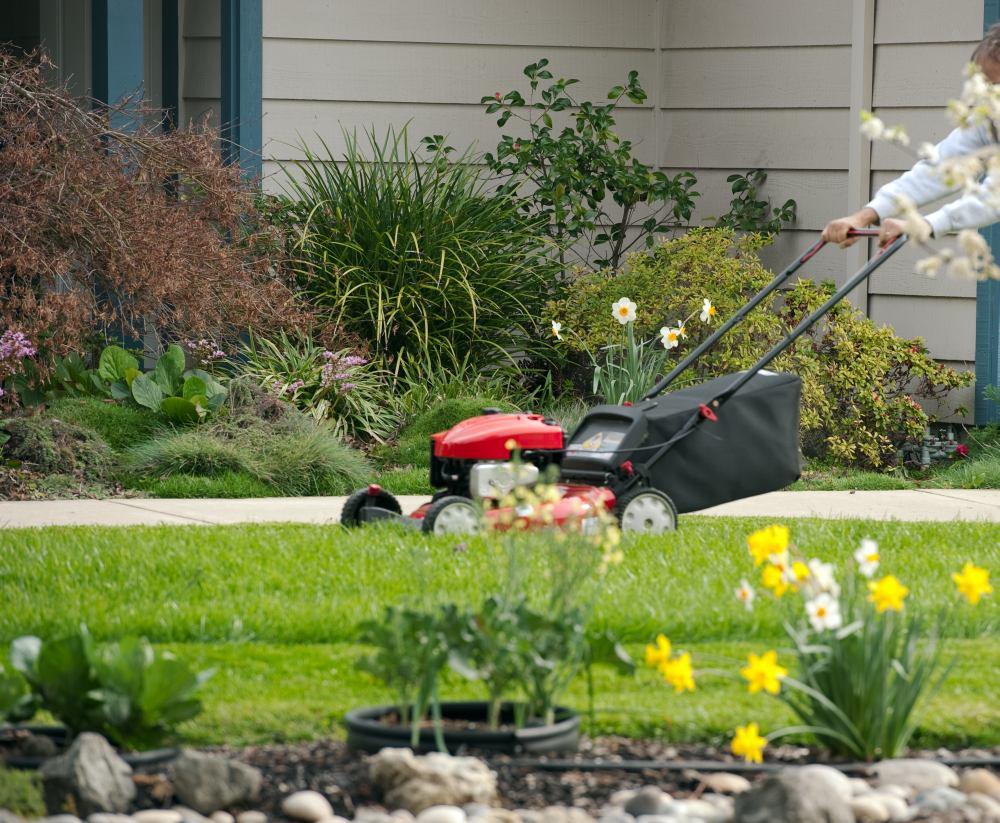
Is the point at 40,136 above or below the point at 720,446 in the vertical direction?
above

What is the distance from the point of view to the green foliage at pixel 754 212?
29.3 feet

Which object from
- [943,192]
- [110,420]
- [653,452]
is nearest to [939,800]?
[943,192]

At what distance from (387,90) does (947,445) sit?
12.7 feet

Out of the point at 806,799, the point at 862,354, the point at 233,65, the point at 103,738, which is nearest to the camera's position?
the point at 806,799

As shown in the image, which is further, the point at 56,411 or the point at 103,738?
the point at 56,411

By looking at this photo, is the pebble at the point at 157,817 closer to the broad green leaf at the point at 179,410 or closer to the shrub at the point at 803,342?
the broad green leaf at the point at 179,410

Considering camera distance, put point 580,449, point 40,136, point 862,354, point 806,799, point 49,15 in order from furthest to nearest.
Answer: point 49,15
point 862,354
point 40,136
point 580,449
point 806,799

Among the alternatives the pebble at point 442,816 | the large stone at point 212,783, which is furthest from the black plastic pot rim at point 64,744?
the pebble at point 442,816

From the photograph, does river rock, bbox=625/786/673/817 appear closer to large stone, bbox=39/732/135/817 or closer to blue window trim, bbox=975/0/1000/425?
large stone, bbox=39/732/135/817

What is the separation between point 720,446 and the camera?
5359mm

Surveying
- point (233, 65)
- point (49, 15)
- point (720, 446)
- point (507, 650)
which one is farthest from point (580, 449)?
point (49, 15)

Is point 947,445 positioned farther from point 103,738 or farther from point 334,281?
point 103,738

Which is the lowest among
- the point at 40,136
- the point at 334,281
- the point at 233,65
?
the point at 334,281

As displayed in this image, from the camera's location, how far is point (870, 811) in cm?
268
